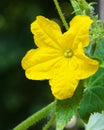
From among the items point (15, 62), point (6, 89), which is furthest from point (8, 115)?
point (15, 62)

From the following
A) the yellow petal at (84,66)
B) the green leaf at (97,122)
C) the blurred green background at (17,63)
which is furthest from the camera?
the blurred green background at (17,63)

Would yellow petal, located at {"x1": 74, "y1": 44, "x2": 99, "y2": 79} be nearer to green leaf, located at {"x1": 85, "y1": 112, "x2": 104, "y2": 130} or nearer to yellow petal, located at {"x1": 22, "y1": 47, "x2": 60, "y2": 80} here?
yellow petal, located at {"x1": 22, "y1": 47, "x2": 60, "y2": 80}

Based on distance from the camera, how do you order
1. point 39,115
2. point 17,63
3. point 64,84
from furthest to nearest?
point 17,63 → point 39,115 → point 64,84

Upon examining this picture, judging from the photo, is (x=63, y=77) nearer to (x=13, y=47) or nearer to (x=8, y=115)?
(x=13, y=47)

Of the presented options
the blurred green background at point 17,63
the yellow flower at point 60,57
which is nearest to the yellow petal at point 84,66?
the yellow flower at point 60,57

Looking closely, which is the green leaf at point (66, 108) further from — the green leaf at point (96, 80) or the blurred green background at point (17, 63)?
the blurred green background at point (17, 63)

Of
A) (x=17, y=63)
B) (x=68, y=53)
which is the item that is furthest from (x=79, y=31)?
(x=17, y=63)

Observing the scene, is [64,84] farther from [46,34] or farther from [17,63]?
[17,63]
